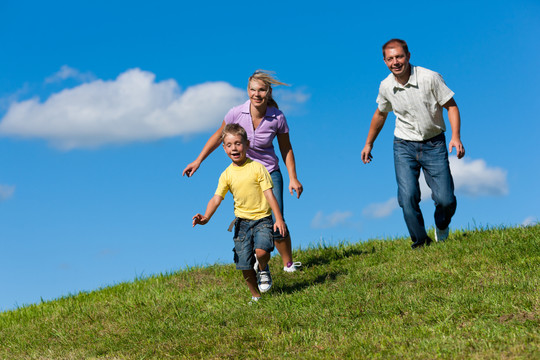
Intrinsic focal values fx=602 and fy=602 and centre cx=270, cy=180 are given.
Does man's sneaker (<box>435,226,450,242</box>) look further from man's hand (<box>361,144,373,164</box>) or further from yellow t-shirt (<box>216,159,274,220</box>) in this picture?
yellow t-shirt (<box>216,159,274,220</box>)

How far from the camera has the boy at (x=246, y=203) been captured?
22.7ft

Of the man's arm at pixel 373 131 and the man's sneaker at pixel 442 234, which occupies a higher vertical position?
the man's arm at pixel 373 131

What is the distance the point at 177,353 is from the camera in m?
5.94

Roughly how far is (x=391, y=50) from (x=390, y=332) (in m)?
4.41

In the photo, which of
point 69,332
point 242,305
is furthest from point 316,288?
point 69,332

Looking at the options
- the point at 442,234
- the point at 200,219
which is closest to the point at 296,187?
the point at 200,219

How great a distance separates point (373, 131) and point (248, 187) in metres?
3.03

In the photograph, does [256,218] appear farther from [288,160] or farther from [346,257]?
[346,257]

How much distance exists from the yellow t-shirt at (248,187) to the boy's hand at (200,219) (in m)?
0.34

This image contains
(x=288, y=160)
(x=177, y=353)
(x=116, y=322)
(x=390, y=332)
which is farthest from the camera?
(x=288, y=160)

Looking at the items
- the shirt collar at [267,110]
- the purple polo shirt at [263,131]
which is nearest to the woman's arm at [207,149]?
the purple polo shirt at [263,131]

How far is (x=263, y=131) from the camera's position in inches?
320

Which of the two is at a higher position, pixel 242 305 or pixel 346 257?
pixel 346 257

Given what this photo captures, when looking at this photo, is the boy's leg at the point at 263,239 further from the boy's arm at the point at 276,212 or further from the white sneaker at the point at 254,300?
the white sneaker at the point at 254,300
